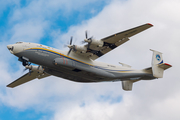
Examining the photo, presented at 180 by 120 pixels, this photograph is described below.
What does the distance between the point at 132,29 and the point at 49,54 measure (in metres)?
7.86

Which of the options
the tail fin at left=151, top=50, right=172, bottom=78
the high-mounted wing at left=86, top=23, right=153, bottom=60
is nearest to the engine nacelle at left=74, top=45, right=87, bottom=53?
the high-mounted wing at left=86, top=23, right=153, bottom=60

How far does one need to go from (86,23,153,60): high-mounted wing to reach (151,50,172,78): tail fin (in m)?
5.11

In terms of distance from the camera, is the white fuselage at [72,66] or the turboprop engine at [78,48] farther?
the turboprop engine at [78,48]

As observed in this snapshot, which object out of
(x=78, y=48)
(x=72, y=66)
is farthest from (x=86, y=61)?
(x=78, y=48)

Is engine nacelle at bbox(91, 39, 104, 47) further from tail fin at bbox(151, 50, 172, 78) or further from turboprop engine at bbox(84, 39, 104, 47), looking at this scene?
tail fin at bbox(151, 50, 172, 78)

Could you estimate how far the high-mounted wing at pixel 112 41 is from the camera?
25297 millimetres

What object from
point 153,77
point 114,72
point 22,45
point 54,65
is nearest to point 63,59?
point 54,65

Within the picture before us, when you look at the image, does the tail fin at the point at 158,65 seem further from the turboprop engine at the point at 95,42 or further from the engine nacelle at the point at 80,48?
the engine nacelle at the point at 80,48

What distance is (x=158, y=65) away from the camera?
29.6 m

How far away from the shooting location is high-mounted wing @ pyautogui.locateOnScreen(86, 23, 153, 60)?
25297mm

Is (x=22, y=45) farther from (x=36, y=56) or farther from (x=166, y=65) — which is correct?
(x=166, y=65)

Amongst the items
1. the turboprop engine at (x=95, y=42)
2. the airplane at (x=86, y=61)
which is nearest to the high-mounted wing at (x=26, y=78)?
the airplane at (x=86, y=61)

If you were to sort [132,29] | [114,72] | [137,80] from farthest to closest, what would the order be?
[137,80]
[114,72]
[132,29]

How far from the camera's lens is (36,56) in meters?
25.4
